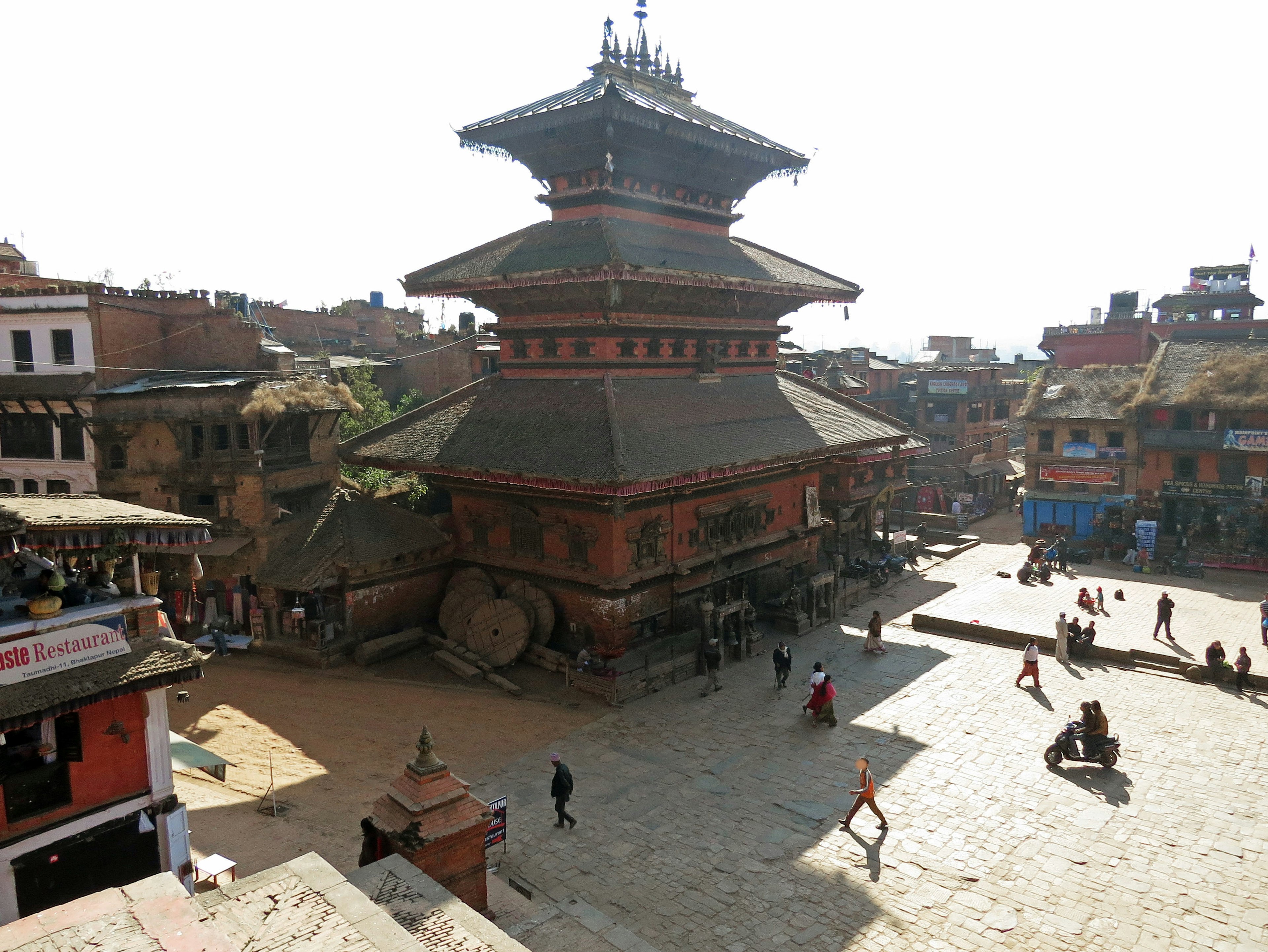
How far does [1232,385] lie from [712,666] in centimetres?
2932

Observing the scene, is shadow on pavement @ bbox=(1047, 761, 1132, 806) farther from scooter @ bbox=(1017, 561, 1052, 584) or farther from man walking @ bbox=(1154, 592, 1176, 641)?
scooter @ bbox=(1017, 561, 1052, 584)

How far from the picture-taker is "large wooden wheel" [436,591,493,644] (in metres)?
21.5

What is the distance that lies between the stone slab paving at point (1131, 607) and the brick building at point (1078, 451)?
15.4ft

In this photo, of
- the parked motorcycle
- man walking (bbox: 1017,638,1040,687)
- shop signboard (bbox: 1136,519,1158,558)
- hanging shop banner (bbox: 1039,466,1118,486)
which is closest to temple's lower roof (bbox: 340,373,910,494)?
man walking (bbox: 1017,638,1040,687)

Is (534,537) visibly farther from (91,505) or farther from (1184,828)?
(1184,828)

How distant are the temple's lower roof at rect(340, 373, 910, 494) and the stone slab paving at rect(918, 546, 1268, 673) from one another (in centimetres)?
646

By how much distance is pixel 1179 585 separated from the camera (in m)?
31.4

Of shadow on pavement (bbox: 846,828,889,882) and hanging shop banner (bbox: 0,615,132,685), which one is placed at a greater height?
hanging shop banner (bbox: 0,615,132,685)

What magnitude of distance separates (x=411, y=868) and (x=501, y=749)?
285 inches

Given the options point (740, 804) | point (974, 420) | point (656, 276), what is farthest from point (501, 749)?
point (974, 420)

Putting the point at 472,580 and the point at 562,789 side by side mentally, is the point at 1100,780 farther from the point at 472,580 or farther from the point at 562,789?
the point at 472,580

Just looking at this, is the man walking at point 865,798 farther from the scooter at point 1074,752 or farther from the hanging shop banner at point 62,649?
the hanging shop banner at point 62,649

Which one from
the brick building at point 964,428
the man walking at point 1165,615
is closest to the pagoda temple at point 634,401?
the man walking at point 1165,615

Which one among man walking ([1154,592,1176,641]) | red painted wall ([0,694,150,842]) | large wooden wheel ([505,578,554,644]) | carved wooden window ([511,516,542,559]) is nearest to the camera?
red painted wall ([0,694,150,842])
